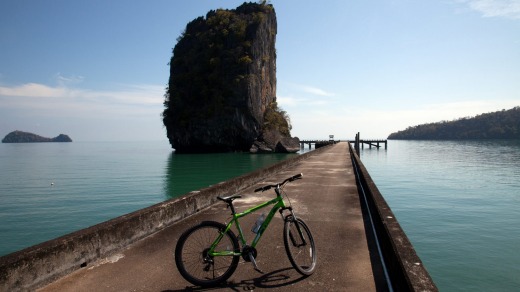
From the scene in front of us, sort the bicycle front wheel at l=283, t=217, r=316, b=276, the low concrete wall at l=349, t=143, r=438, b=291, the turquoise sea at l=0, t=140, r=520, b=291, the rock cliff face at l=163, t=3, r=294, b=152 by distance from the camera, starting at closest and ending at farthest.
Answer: the low concrete wall at l=349, t=143, r=438, b=291 → the bicycle front wheel at l=283, t=217, r=316, b=276 → the turquoise sea at l=0, t=140, r=520, b=291 → the rock cliff face at l=163, t=3, r=294, b=152

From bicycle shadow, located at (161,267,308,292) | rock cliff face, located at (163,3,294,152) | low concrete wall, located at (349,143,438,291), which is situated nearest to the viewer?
low concrete wall, located at (349,143,438,291)

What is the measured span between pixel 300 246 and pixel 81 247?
120 inches

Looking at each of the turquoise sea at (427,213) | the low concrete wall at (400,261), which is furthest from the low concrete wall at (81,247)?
the turquoise sea at (427,213)

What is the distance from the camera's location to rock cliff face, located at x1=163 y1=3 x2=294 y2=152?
64.6m

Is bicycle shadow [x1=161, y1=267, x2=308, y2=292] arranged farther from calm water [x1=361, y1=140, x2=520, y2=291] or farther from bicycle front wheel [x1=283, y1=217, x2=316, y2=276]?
calm water [x1=361, y1=140, x2=520, y2=291]

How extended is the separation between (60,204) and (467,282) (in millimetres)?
19679

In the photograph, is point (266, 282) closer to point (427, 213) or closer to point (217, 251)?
point (217, 251)

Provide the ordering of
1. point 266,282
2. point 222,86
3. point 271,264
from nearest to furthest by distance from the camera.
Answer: point 266,282
point 271,264
point 222,86

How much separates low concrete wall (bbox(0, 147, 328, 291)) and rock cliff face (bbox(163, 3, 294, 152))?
189 feet

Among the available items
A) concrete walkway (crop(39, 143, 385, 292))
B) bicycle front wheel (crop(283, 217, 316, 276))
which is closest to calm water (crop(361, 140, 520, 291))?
concrete walkway (crop(39, 143, 385, 292))

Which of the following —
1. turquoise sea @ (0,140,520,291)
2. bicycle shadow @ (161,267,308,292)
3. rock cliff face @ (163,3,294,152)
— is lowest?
turquoise sea @ (0,140,520,291)

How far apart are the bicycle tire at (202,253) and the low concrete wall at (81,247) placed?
1.70m

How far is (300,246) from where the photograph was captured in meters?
4.29

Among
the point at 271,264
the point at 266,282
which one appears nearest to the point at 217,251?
the point at 266,282
